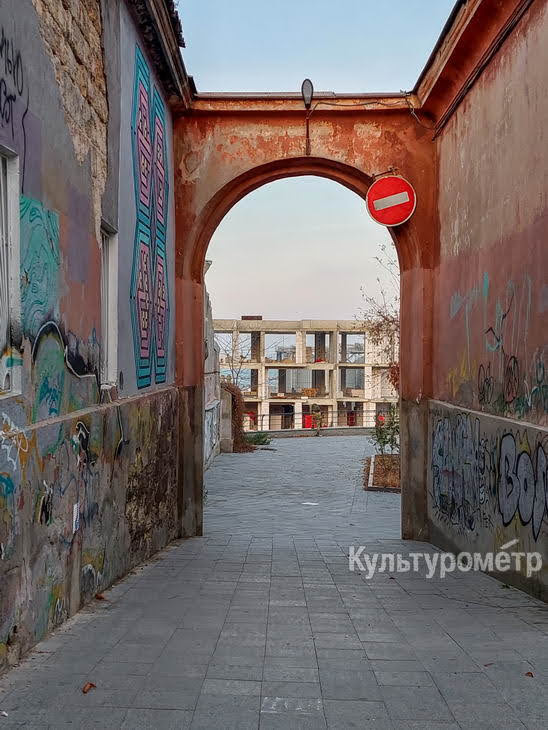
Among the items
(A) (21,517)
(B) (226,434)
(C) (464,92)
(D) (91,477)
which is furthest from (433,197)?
(B) (226,434)

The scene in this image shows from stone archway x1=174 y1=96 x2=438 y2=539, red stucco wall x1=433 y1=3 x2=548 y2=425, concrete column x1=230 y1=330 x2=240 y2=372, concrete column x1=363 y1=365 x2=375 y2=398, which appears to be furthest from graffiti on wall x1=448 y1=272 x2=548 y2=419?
concrete column x1=363 y1=365 x2=375 y2=398

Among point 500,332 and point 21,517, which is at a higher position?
point 500,332

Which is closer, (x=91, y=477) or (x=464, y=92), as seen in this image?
(x=91, y=477)

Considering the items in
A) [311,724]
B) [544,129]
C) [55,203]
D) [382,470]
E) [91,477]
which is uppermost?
[544,129]

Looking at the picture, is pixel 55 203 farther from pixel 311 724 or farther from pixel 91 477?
pixel 311 724

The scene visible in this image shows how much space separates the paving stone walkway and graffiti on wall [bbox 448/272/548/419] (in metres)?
1.50

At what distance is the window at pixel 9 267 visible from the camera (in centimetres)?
369

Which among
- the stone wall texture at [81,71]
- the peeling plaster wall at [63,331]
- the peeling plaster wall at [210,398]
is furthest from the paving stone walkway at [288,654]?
the peeling plaster wall at [210,398]

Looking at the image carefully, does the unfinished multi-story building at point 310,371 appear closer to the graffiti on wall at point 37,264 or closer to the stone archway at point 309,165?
the stone archway at point 309,165

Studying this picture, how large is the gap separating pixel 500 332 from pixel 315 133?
4252mm

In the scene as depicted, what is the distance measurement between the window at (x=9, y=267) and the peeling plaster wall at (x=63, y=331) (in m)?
0.02

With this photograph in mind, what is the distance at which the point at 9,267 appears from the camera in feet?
12.3

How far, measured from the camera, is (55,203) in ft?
14.6

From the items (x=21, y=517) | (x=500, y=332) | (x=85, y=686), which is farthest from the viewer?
(x=500, y=332)
